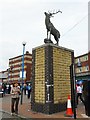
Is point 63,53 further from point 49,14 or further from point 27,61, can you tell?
point 27,61

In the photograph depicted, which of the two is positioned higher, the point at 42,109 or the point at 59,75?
the point at 59,75

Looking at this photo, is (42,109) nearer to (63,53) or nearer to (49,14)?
(63,53)

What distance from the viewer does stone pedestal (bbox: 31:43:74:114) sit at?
12.5m

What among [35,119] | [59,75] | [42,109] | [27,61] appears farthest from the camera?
[27,61]

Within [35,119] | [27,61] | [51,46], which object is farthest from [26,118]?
[27,61]

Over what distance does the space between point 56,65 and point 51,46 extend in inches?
44.4

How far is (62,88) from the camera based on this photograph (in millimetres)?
13453

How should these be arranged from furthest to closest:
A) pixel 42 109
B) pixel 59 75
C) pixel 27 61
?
pixel 27 61, pixel 59 75, pixel 42 109

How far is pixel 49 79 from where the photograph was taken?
12.5 metres

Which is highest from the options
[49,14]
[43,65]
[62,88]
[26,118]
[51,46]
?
[49,14]

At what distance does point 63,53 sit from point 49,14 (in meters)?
2.54

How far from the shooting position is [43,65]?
511 inches

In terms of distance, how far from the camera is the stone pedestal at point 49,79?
12480 millimetres

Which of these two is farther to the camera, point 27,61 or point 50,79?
point 27,61
